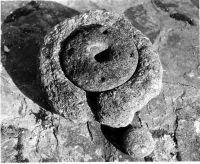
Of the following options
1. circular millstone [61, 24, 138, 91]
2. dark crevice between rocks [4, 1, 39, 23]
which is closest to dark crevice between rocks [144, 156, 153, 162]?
circular millstone [61, 24, 138, 91]

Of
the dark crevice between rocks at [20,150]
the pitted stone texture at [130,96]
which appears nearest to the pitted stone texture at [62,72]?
the pitted stone texture at [130,96]

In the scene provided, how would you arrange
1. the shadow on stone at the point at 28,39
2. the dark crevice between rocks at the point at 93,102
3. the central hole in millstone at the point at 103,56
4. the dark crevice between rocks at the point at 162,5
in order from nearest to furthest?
the dark crevice between rocks at the point at 93,102, the central hole in millstone at the point at 103,56, the shadow on stone at the point at 28,39, the dark crevice between rocks at the point at 162,5

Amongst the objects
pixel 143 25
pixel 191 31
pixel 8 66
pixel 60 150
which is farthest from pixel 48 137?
pixel 191 31

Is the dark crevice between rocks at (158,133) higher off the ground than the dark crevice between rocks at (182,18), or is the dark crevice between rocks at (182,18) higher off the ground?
the dark crevice between rocks at (182,18)

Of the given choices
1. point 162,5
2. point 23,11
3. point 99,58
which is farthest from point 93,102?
point 162,5

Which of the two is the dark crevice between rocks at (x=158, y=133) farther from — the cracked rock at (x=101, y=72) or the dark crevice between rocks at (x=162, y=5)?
the dark crevice between rocks at (x=162, y=5)

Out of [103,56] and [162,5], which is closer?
[103,56]

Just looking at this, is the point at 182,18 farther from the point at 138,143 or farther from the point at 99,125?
the point at 138,143

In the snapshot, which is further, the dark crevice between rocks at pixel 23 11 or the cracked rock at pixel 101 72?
the dark crevice between rocks at pixel 23 11
